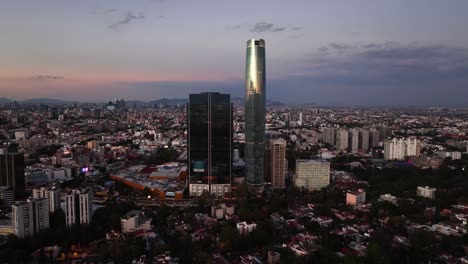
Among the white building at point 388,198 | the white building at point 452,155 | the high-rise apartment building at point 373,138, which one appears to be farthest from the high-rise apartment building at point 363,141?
the white building at point 388,198

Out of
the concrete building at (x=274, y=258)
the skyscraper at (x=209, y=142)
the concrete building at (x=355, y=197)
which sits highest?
the skyscraper at (x=209, y=142)

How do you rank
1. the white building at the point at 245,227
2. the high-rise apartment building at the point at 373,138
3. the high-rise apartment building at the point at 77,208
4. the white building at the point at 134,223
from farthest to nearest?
1. the high-rise apartment building at the point at 373,138
2. the high-rise apartment building at the point at 77,208
3. the white building at the point at 134,223
4. the white building at the point at 245,227

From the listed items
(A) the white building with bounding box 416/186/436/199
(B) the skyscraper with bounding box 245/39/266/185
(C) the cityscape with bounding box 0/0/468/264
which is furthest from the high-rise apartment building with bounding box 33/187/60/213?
(A) the white building with bounding box 416/186/436/199

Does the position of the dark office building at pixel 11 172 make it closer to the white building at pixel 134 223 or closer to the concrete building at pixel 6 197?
the concrete building at pixel 6 197

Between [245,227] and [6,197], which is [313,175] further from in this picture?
[6,197]

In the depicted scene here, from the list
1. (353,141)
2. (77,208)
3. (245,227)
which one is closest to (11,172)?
(77,208)

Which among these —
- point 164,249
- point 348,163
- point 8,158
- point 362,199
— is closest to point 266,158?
point 362,199

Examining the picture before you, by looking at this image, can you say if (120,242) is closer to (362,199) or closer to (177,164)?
(362,199)
